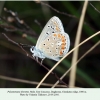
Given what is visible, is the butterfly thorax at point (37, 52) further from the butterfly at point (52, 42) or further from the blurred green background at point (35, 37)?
the blurred green background at point (35, 37)

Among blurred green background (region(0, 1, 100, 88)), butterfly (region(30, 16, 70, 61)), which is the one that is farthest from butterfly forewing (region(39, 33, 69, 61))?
blurred green background (region(0, 1, 100, 88))

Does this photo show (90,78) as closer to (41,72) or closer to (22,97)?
(41,72)

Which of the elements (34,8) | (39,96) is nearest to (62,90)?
(39,96)

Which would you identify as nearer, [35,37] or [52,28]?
[52,28]

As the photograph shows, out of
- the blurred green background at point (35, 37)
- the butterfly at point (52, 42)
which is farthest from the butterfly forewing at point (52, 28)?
the blurred green background at point (35, 37)

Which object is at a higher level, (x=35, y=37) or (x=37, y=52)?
(x=35, y=37)
